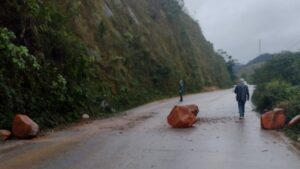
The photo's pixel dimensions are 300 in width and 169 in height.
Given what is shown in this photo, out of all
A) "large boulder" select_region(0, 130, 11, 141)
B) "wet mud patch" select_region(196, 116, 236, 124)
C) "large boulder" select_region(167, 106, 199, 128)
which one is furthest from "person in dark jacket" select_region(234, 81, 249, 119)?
"large boulder" select_region(0, 130, 11, 141)

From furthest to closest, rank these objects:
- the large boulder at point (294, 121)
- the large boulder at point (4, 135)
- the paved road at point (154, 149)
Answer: the large boulder at point (294, 121), the large boulder at point (4, 135), the paved road at point (154, 149)

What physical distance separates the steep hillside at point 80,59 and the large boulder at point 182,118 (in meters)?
4.21

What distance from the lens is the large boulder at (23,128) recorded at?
14562 mm

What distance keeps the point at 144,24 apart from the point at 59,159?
40390 mm

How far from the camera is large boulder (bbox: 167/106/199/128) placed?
17.5 m

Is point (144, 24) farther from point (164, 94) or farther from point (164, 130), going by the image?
point (164, 130)

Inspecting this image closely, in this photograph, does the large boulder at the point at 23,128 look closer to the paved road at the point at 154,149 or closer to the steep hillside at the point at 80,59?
the paved road at the point at 154,149

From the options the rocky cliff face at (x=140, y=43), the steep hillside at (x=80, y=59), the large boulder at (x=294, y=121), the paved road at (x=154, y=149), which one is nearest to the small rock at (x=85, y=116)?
the steep hillside at (x=80, y=59)

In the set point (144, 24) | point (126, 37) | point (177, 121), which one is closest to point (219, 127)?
point (177, 121)

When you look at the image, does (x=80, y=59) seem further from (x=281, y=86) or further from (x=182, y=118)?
(x=281, y=86)

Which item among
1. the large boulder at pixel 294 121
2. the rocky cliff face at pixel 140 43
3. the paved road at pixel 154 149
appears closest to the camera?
the paved road at pixel 154 149

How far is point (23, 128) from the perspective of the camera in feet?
47.8

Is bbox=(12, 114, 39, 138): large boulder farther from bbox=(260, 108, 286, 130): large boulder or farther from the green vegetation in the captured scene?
the green vegetation

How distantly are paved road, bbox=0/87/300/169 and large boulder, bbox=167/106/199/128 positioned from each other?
393mm
